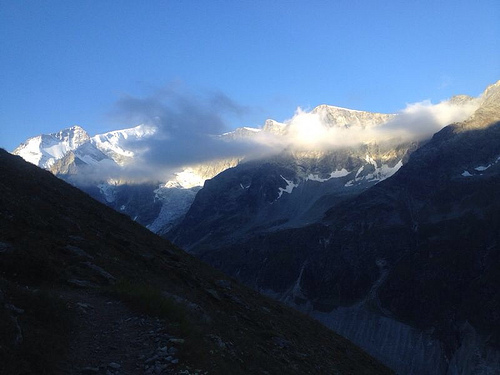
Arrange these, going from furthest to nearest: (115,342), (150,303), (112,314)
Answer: (150,303)
(112,314)
(115,342)

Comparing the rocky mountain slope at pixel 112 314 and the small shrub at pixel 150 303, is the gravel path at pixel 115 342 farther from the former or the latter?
the small shrub at pixel 150 303

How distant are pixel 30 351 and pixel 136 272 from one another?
1593cm

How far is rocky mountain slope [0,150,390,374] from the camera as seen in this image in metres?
16.3

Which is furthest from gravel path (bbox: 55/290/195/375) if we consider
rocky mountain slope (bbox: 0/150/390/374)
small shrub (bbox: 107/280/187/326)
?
small shrub (bbox: 107/280/187/326)

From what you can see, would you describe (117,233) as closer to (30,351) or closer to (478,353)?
(30,351)

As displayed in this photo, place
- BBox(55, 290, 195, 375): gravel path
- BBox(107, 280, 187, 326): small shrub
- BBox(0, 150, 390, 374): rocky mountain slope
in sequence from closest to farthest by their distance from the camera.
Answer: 1. BBox(55, 290, 195, 375): gravel path
2. BBox(0, 150, 390, 374): rocky mountain slope
3. BBox(107, 280, 187, 326): small shrub

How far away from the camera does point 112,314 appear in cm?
2023

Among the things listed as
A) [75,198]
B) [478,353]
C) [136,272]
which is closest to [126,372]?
[136,272]

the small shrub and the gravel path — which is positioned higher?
the small shrub

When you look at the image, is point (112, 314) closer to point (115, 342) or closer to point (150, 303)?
point (150, 303)

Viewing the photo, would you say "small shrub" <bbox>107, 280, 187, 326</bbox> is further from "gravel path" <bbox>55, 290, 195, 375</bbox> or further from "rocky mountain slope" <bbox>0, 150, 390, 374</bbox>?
"gravel path" <bbox>55, 290, 195, 375</bbox>

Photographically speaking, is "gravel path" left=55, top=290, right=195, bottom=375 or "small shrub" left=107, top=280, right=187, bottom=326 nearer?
"gravel path" left=55, top=290, right=195, bottom=375

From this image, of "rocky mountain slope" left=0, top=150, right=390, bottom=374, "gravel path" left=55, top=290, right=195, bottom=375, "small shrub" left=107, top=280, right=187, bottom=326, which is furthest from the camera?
"small shrub" left=107, top=280, right=187, bottom=326

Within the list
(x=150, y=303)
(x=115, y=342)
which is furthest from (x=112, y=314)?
(x=115, y=342)
